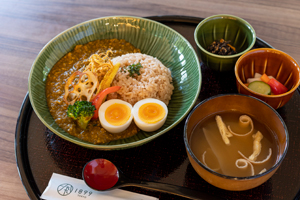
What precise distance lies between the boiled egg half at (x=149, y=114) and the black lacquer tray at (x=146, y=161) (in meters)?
0.11

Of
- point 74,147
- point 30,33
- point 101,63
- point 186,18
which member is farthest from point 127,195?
point 30,33

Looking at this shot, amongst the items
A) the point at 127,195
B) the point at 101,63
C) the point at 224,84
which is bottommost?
the point at 127,195

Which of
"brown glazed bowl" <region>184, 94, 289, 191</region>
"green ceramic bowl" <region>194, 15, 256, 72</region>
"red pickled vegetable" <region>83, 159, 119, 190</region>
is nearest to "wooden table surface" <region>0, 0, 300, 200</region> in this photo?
"green ceramic bowl" <region>194, 15, 256, 72</region>

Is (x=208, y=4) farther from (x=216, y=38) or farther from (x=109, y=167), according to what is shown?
(x=109, y=167)

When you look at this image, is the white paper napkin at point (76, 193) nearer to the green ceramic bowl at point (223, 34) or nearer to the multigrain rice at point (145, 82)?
the multigrain rice at point (145, 82)

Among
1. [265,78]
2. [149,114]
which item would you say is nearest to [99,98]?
[149,114]

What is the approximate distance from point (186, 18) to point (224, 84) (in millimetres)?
769

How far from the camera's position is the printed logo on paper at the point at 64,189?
1.49 m

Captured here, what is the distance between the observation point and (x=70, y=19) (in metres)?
2.83

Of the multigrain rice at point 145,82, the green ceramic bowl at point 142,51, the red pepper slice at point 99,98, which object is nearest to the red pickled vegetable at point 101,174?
the green ceramic bowl at point 142,51

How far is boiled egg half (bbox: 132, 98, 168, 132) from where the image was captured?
1667 millimetres

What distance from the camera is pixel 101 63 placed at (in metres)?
1.93

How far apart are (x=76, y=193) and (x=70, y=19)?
194cm

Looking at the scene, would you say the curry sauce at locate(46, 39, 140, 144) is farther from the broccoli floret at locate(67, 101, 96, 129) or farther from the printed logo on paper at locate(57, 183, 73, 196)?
the printed logo on paper at locate(57, 183, 73, 196)
